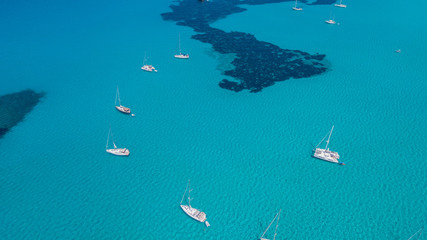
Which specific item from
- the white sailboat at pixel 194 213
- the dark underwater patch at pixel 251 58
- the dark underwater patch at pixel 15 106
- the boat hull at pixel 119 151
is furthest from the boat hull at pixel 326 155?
the dark underwater patch at pixel 15 106

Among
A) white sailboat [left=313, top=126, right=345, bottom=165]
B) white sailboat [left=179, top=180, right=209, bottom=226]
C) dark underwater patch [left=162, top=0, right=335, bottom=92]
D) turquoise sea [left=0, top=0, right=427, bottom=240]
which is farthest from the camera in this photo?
dark underwater patch [left=162, top=0, right=335, bottom=92]

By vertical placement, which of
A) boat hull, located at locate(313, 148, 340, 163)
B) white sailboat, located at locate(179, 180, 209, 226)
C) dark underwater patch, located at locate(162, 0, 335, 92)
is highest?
dark underwater patch, located at locate(162, 0, 335, 92)

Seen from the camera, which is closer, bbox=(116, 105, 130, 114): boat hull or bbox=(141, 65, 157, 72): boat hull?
bbox=(116, 105, 130, 114): boat hull

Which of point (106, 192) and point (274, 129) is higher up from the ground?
point (274, 129)

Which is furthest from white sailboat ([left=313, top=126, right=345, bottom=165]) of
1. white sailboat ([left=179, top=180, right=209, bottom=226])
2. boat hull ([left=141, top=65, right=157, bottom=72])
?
boat hull ([left=141, top=65, right=157, bottom=72])

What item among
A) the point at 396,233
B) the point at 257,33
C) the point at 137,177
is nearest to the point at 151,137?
the point at 137,177

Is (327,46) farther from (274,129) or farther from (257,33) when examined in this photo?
(274,129)

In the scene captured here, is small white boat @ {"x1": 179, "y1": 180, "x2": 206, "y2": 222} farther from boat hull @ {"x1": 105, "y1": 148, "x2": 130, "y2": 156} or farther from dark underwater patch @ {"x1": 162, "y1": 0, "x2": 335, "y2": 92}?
dark underwater patch @ {"x1": 162, "y1": 0, "x2": 335, "y2": 92}
